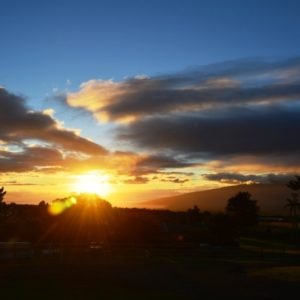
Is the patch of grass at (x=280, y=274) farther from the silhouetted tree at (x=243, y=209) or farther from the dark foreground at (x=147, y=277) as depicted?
the silhouetted tree at (x=243, y=209)

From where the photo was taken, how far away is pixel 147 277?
3500cm

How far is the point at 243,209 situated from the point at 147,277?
9181 centimetres

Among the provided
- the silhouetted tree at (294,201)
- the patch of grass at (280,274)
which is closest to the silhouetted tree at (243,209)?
the silhouetted tree at (294,201)

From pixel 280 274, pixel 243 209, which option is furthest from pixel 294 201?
pixel 280 274

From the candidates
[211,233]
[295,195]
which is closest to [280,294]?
[211,233]

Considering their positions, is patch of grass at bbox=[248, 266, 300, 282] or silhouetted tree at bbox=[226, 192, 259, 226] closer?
patch of grass at bbox=[248, 266, 300, 282]

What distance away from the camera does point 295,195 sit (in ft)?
422

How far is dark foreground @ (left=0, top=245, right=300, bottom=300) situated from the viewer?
27.3m

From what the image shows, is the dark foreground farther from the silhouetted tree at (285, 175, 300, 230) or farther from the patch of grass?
the silhouetted tree at (285, 175, 300, 230)

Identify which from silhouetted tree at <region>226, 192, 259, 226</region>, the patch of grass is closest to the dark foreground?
the patch of grass

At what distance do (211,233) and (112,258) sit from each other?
31.4m

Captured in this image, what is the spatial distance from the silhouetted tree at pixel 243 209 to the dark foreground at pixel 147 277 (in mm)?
69660

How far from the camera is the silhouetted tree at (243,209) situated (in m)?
121

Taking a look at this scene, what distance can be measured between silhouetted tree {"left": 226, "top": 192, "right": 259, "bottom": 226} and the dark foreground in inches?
2743
